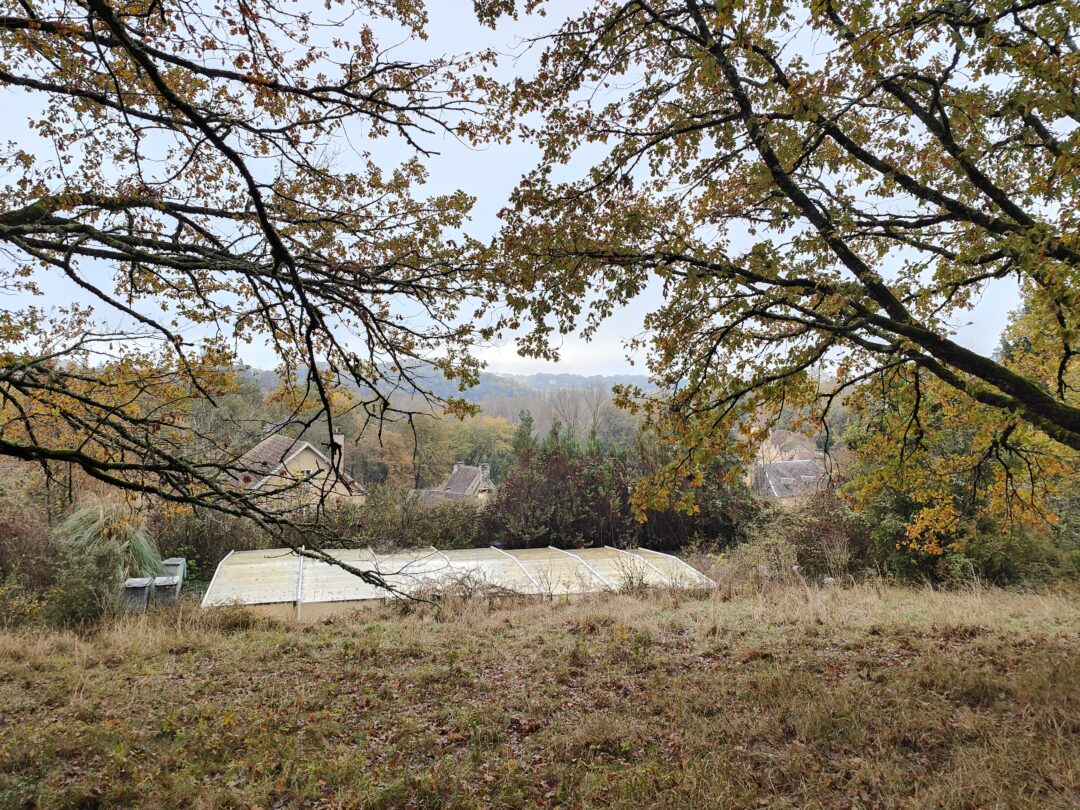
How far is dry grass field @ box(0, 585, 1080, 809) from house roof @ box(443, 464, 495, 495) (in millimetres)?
25811

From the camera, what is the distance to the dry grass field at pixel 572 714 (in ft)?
12.8

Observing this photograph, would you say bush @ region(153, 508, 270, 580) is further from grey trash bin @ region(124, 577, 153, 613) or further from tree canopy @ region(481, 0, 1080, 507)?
tree canopy @ region(481, 0, 1080, 507)

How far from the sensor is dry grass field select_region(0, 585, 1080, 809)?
3.89 m

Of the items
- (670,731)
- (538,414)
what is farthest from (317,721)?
(538,414)

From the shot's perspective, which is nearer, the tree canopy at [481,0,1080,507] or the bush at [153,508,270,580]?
the tree canopy at [481,0,1080,507]

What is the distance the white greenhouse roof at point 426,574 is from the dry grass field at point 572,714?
2.63 meters

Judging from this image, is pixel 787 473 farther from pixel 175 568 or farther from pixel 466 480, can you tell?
pixel 175 568

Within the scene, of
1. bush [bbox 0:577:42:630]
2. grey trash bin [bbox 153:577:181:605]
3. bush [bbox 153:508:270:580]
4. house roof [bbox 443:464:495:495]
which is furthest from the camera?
house roof [bbox 443:464:495:495]

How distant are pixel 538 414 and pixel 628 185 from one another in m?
51.3

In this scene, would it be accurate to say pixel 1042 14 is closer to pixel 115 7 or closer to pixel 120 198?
pixel 115 7

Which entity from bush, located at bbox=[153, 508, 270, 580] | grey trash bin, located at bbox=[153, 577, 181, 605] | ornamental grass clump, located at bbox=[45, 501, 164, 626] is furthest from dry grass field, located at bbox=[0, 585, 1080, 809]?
bush, located at bbox=[153, 508, 270, 580]

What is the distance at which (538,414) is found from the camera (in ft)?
189

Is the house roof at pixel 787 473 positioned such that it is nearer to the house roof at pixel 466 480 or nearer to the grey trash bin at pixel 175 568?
the house roof at pixel 466 480

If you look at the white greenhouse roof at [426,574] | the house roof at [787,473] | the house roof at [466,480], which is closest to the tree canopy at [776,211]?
the white greenhouse roof at [426,574]
